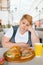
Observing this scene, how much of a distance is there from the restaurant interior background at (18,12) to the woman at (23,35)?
0.16 ft

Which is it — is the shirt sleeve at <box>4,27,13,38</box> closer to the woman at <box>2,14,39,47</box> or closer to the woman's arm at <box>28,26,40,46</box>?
the woman at <box>2,14,39,47</box>

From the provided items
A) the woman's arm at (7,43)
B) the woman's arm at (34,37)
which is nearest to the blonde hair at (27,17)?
the woman's arm at (34,37)

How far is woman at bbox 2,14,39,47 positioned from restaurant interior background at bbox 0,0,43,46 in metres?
0.05

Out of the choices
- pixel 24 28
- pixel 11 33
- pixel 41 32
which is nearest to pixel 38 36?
pixel 41 32

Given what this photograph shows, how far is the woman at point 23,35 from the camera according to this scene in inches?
57.4

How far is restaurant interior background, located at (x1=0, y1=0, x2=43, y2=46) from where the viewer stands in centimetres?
146

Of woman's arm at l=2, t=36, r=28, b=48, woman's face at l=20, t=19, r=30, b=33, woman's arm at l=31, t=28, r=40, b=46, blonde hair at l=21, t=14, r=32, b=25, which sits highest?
blonde hair at l=21, t=14, r=32, b=25

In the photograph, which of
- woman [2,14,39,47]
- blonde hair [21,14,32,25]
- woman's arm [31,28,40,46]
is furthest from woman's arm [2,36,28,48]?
blonde hair [21,14,32,25]

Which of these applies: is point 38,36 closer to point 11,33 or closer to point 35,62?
point 11,33

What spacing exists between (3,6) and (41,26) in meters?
0.54

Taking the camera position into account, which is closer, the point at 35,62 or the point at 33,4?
the point at 35,62

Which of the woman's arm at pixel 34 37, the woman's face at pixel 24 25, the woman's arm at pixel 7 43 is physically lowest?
the woman's arm at pixel 7 43

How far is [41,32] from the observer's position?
1.50m

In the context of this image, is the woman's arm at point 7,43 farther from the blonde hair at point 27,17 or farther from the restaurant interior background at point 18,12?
the blonde hair at point 27,17
